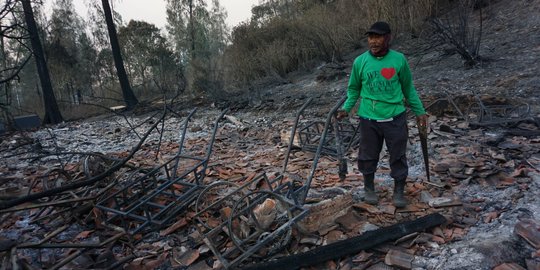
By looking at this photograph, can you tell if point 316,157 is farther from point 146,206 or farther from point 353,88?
point 146,206

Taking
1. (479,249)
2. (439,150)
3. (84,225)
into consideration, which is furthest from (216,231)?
(439,150)

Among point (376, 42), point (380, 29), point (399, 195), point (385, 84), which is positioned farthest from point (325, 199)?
point (380, 29)

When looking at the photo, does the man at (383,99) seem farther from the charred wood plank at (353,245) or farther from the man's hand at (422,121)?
the charred wood plank at (353,245)

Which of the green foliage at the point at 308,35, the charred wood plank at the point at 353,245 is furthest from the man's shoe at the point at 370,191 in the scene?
the green foliage at the point at 308,35

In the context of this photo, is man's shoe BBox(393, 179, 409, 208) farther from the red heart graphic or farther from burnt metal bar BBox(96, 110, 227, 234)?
burnt metal bar BBox(96, 110, 227, 234)

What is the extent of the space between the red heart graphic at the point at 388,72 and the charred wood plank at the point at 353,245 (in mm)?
1272

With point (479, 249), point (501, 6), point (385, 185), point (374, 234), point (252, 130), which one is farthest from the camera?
point (501, 6)

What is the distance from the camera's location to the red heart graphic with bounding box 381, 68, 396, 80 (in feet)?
10.1

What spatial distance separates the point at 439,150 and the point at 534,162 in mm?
1081

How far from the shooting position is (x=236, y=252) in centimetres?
294

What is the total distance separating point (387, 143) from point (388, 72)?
67cm

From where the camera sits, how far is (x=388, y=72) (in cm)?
309

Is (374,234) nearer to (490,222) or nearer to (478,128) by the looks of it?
(490,222)

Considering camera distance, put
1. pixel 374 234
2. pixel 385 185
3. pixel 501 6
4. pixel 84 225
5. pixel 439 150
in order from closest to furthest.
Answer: pixel 374 234, pixel 84 225, pixel 385 185, pixel 439 150, pixel 501 6
